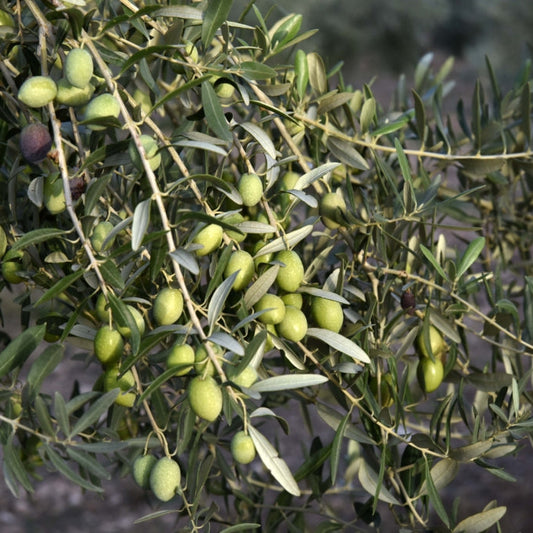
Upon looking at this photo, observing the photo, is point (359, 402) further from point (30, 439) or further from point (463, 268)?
point (30, 439)

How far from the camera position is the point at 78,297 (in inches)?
28.8

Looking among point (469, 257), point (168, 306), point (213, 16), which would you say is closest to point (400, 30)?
point (469, 257)

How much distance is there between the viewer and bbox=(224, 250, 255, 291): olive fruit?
58 cm

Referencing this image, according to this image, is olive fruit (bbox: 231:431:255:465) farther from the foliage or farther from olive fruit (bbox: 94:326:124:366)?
olive fruit (bbox: 94:326:124:366)

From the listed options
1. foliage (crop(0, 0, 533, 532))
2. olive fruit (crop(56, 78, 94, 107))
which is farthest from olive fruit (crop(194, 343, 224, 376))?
olive fruit (crop(56, 78, 94, 107))

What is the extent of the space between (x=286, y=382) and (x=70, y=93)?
0.27 metres

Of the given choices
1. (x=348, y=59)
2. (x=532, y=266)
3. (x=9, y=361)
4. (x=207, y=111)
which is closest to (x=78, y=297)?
(x=9, y=361)

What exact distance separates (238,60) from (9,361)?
320 millimetres

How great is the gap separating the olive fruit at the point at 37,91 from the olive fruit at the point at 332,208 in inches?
10.5

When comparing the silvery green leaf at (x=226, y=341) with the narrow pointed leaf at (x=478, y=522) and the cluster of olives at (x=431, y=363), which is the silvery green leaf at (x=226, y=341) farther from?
the narrow pointed leaf at (x=478, y=522)

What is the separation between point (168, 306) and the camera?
0.55 metres

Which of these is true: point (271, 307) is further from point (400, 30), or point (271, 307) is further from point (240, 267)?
point (400, 30)

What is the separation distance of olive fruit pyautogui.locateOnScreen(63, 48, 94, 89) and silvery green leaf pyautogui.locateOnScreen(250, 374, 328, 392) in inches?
9.6

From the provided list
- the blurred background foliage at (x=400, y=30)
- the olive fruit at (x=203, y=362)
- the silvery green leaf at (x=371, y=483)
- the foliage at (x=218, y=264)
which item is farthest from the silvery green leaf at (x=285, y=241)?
the blurred background foliage at (x=400, y=30)
